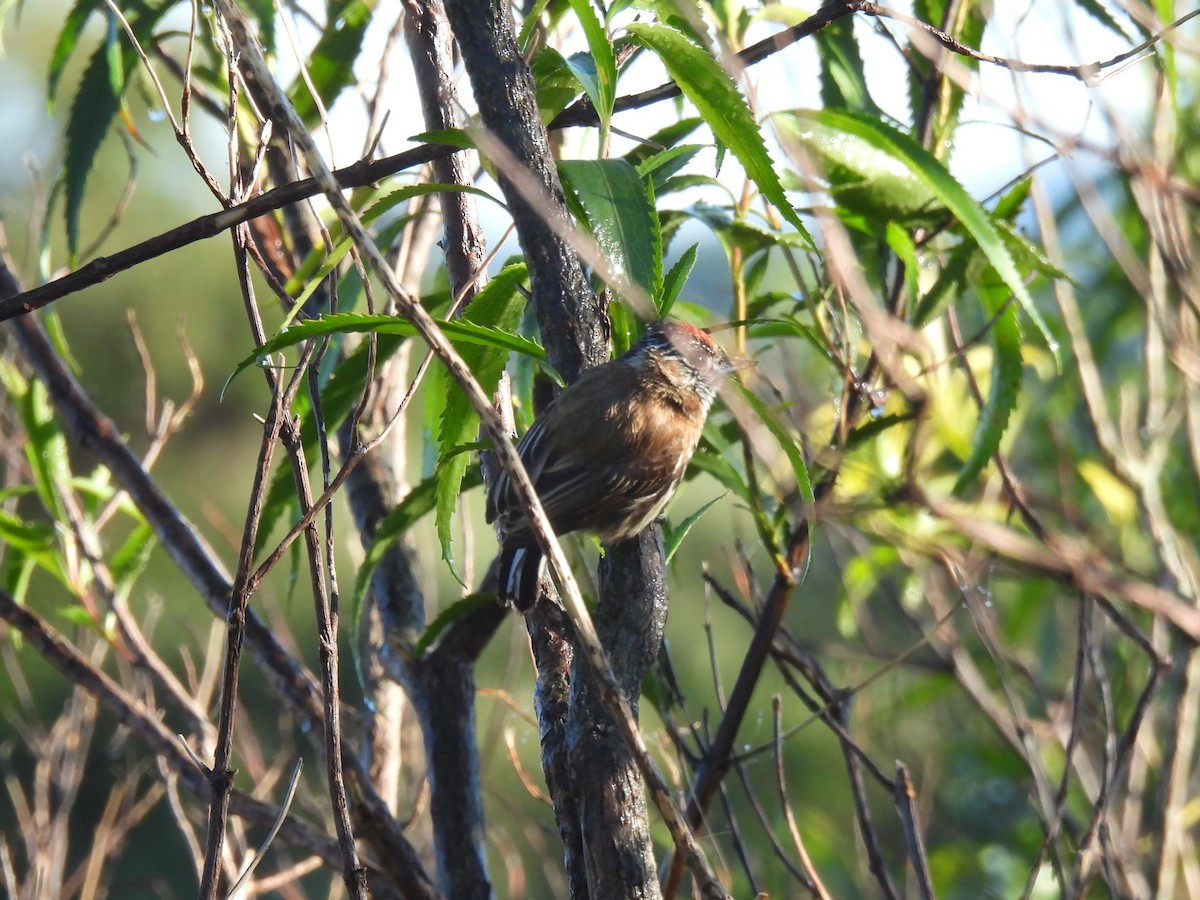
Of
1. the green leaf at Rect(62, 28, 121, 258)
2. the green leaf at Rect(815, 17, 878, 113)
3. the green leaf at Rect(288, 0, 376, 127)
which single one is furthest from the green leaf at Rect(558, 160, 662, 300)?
the green leaf at Rect(62, 28, 121, 258)

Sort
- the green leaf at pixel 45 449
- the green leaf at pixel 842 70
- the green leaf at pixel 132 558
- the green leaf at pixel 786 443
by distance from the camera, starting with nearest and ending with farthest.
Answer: the green leaf at pixel 786 443 → the green leaf at pixel 842 70 → the green leaf at pixel 45 449 → the green leaf at pixel 132 558

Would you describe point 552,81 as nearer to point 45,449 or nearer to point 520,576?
point 520,576

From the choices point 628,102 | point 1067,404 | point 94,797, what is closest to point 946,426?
point 1067,404

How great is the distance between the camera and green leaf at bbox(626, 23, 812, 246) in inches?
65.3

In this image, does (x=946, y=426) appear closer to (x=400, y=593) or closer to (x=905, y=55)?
(x=905, y=55)

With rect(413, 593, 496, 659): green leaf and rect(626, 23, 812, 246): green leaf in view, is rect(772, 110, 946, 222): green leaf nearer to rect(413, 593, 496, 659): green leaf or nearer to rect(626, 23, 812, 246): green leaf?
rect(626, 23, 812, 246): green leaf

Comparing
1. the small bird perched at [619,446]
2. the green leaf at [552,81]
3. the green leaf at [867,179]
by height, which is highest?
the green leaf at [552,81]

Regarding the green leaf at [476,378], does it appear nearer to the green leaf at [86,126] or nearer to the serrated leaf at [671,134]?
the serrated leaf at [671,134]

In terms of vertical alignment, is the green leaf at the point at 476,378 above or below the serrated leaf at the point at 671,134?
below

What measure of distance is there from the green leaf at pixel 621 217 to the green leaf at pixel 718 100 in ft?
0.47

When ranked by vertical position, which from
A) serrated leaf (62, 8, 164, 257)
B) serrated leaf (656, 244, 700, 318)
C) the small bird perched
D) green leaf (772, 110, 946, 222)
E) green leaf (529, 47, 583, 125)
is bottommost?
the small bird perched

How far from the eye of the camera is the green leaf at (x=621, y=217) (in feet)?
5.43

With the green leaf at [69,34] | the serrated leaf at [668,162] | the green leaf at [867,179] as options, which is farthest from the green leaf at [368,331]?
the green leaf at [69,34]

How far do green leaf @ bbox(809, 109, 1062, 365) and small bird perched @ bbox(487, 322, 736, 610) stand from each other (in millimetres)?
651
